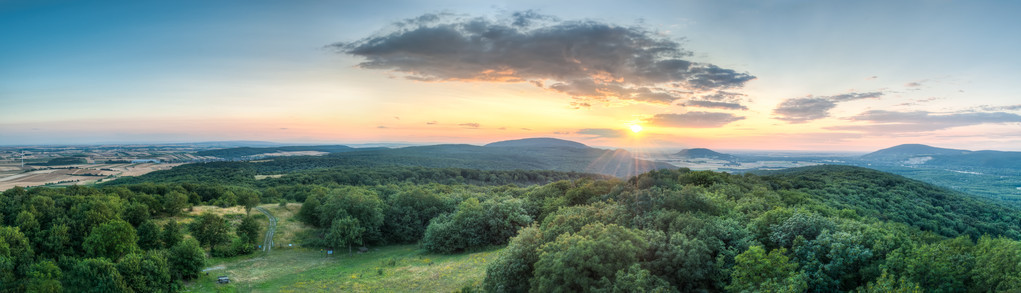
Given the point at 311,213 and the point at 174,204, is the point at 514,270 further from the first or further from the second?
the point at 174,204

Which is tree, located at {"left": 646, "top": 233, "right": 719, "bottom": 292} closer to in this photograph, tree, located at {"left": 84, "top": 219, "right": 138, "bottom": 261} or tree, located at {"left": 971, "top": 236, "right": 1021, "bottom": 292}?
tree, located at {"left": 971, "top": 236, "right": 1021, "bottom": 292}

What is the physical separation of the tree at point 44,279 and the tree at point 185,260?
6.43 meters

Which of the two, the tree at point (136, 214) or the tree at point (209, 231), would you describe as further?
the tree at point (209, 231)

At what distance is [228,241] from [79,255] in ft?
40.3

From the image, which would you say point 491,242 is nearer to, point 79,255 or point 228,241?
point 228,241

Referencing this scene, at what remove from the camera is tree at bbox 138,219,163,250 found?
41.9 metres

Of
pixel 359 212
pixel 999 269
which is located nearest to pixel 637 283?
pixel 999 269

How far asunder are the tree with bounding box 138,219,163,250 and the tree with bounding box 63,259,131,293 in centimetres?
1437

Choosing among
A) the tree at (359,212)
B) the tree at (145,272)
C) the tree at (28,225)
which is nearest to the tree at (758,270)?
the tree at (145,272)

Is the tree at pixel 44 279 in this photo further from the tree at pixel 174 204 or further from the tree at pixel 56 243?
the tree at pixel 174 204

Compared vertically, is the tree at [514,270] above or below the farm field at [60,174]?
above

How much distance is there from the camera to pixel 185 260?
3438 cm

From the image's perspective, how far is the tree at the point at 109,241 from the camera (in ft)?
120

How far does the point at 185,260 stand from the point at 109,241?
10021 mm
